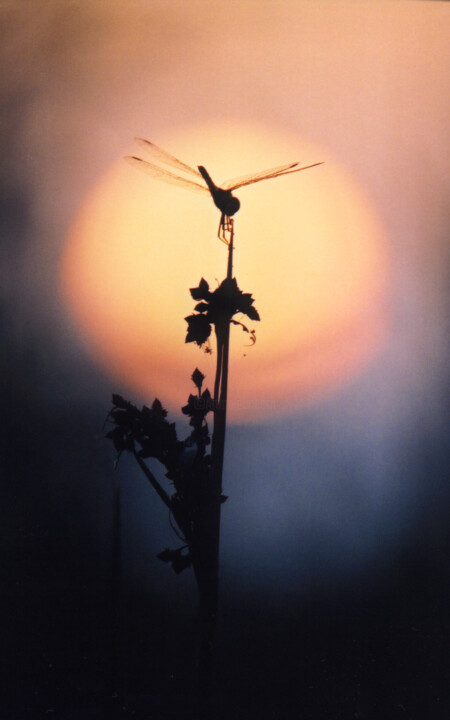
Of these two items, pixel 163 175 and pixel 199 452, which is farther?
pixel 163 175

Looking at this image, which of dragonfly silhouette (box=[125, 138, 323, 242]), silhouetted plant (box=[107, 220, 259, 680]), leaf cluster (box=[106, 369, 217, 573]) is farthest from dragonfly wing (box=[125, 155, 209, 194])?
leaf cluster (box=[106, 369, 217, 573])

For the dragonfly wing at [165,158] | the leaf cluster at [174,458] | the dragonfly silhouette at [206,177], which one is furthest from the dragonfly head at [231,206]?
the leaf cluster at [174,458]

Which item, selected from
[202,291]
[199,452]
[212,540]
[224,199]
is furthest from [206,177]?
[212,540]

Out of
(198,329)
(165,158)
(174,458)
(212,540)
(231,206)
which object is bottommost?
(212,540)

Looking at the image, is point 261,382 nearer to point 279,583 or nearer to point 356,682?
point 279,583

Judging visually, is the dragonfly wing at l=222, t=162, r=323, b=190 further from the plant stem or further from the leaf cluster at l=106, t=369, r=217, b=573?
the leaf cluster at l=106, t=369, r=217, b=573

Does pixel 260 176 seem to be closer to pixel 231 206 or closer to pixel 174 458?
pixel 231 206
